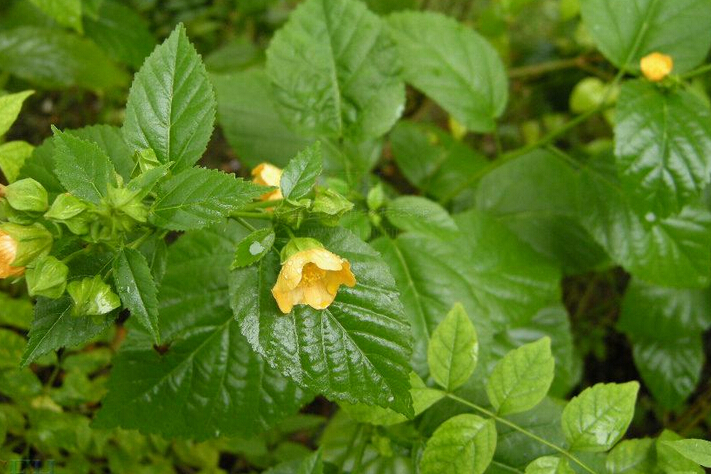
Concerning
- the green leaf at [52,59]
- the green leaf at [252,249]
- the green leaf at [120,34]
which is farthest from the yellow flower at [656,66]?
the green leaf at [52,59]

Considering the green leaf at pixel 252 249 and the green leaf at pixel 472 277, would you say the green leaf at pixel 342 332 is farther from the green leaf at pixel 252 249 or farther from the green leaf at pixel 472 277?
the green leaf at pixel 472 277

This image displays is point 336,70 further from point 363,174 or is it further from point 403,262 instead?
point 403,262

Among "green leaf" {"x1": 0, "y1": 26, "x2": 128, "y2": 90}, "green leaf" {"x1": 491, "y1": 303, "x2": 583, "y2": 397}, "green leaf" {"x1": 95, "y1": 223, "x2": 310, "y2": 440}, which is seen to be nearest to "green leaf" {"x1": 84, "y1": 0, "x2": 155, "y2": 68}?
"green leaf" {"x1": 0, "y1": 26, "x2": 128, "y2": 90}

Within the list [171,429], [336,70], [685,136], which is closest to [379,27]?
[336,70]

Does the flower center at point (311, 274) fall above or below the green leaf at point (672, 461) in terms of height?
above

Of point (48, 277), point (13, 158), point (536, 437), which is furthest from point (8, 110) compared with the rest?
point (536, 437)

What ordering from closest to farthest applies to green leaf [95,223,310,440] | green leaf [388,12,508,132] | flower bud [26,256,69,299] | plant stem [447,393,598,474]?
flower bud [26,256,69,299]
plant stem [447,393,598,474]
green leaf [95,223,310,440]
green leaf [388,12,508,132]

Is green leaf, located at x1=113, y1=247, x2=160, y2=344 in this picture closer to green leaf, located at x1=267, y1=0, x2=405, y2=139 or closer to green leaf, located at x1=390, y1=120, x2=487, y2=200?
green leaf, located at x1=267, y1=0, x2=405, y2=139
